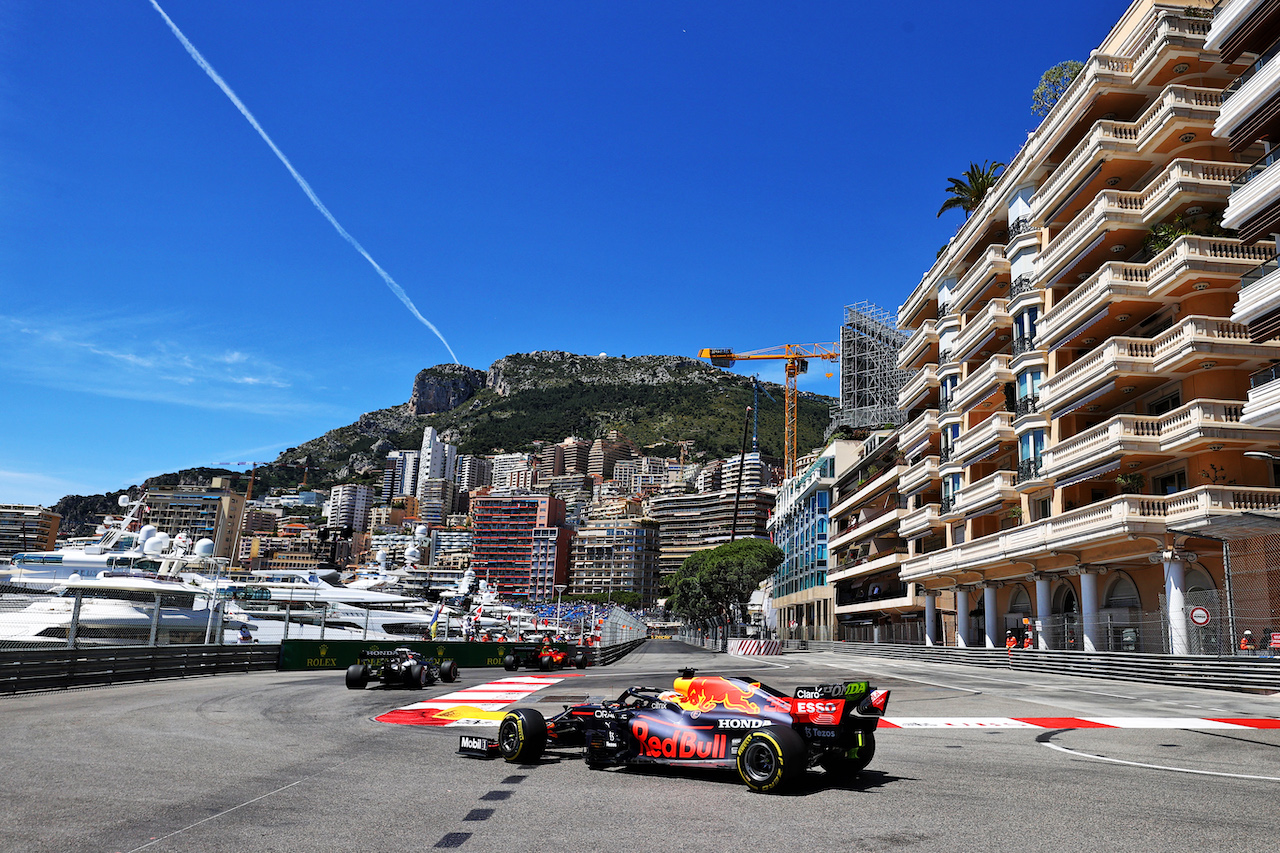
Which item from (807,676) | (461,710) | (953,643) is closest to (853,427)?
(953,643)

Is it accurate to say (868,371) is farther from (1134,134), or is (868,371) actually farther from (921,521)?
(1134,134)

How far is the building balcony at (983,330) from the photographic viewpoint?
44.6m

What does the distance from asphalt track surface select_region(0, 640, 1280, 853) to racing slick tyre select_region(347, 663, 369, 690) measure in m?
6.67

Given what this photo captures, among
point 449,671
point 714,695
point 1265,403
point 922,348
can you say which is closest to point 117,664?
point 449,671

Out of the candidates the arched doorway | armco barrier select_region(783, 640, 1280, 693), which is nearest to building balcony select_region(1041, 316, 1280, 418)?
the arched doorway

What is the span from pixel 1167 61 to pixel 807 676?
2713 cm

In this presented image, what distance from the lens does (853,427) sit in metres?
104

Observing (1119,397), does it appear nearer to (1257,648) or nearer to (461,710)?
(1257,648)

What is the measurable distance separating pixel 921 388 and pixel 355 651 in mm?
38743

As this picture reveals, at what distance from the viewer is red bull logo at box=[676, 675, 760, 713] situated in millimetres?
10312

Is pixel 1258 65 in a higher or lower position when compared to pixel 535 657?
higher

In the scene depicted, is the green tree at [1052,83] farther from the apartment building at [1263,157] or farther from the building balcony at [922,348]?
the apartment building at [1263,157]

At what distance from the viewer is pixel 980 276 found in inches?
1854

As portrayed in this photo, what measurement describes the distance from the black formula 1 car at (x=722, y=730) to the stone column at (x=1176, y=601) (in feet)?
81.6
